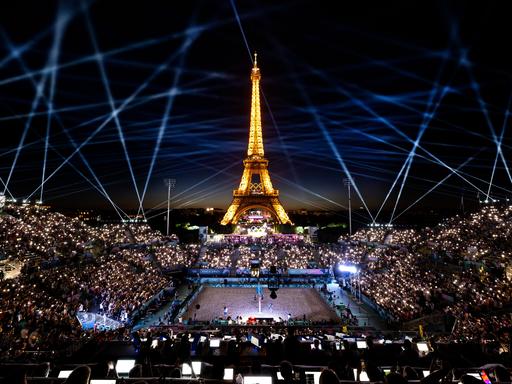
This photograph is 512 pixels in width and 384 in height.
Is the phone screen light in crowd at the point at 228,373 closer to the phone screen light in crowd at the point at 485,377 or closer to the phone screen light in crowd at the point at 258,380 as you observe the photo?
the phone screen light in crowd at the point at 258,380

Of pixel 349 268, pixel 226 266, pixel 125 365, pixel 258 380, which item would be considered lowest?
pixel 125 365

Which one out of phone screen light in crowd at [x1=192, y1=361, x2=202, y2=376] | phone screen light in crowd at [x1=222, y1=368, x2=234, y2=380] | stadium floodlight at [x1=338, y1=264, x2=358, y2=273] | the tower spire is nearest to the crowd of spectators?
stadium floodlight at [x1=338, y1=264, x2=358, y2=273]

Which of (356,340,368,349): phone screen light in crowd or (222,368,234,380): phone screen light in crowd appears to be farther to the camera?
(356,340,368,349): phone screen light in crowd

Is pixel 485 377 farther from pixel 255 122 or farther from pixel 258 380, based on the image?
pixel 255 122

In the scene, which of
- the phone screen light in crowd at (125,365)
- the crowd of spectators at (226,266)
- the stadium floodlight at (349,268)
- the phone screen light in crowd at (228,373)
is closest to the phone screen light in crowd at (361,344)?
the crowd of spectators at (226,266)

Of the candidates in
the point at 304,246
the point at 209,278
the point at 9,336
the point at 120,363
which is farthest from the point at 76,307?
the point at 304,246

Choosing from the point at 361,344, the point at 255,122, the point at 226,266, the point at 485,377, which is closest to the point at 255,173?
the point at 255,122

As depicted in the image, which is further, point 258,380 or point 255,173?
point 255,173

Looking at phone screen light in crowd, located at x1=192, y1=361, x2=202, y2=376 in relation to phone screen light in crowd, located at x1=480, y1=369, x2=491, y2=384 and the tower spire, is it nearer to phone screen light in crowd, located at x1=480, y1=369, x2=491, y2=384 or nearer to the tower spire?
phone screen light in crowd, located at x1=480, y1=369, x2=491, y2=384

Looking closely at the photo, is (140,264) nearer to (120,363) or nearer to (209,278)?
(209,278)
